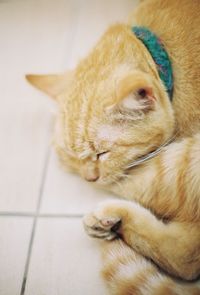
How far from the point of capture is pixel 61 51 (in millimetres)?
1602

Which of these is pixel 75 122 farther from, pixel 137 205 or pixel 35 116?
pixel 35 116

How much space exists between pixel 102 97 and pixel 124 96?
106mm

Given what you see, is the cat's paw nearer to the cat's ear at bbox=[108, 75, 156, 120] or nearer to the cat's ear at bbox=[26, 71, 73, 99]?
A: the cat's ear at bbox=[108, 75, 156, 120]

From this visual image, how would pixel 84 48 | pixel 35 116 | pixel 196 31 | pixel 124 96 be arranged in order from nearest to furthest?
1. pixel 124 96
2. pixel 196 31
3. pixel 35 116
4. pixel 84 48

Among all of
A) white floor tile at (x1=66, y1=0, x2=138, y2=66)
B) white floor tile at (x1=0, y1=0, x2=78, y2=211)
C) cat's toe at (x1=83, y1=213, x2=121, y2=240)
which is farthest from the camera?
white floor tile at (x1=66, y1=0, x2=138, y2=66)

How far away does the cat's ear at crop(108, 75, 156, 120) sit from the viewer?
872 mm

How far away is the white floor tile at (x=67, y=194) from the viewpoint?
1169 mm

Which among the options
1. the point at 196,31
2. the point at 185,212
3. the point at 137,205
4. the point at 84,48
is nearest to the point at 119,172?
the point at 137,205

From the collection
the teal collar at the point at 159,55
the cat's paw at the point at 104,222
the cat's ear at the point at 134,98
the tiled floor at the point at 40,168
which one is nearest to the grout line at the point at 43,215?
the tiled floor at the point at 40,168

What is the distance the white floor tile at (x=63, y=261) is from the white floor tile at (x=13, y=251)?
0.03m

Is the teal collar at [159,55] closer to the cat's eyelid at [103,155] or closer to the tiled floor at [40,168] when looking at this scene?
the cat's eyelid at [103,155]

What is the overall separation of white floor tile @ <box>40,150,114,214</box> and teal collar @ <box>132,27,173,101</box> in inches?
15.8

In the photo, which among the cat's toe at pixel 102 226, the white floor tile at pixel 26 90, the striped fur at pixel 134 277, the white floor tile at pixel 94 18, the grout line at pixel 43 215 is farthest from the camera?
the white floor tile at pixel 94 18

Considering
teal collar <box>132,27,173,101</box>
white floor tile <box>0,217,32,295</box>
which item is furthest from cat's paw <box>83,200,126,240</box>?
teal collar <box>132,27,173,101</box>
